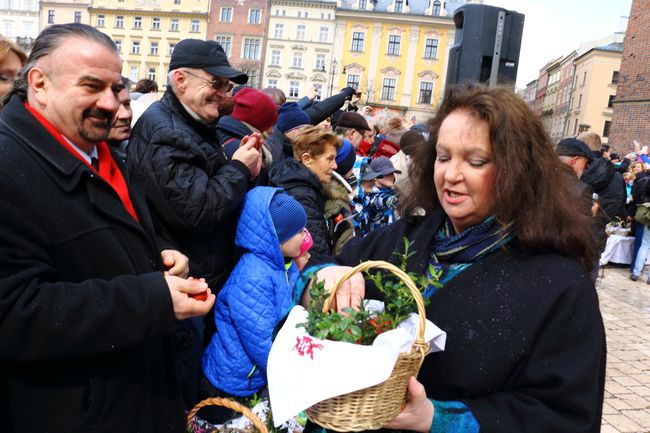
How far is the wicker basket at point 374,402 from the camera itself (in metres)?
1.31

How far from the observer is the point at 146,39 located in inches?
2377

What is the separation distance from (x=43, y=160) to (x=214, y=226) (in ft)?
4.25

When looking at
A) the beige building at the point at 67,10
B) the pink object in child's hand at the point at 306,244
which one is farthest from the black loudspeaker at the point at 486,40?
the beige building at the point at 67,10

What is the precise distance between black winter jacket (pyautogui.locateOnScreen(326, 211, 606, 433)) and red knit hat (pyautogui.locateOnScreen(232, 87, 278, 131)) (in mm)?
2485

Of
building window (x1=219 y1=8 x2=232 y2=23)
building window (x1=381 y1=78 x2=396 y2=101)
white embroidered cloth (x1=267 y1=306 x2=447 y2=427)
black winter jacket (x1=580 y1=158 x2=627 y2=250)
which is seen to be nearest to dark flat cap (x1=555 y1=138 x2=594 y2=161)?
black winter jacket (x1=580 y1=158 x2=627 y2=250)

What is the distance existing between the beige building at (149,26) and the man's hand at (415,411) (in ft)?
207

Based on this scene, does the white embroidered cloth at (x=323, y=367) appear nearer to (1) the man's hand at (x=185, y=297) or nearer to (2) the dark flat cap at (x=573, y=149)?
(1) the man's hand at (x=185, y=297)

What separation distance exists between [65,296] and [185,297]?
0.37 m

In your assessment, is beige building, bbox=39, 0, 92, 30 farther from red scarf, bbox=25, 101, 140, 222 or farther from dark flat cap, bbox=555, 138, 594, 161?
red scarf, bbox=25, 101, 140, 222

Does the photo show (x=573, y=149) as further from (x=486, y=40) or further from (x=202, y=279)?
(x=202, y=279)

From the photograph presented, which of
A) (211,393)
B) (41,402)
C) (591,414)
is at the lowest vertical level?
(211,393)

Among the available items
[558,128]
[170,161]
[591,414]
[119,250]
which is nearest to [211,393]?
[170,161]

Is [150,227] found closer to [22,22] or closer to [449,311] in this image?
[449,311]

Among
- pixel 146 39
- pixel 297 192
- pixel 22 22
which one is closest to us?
pixel 297 192
